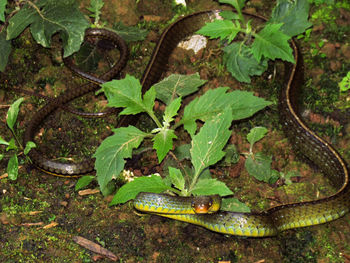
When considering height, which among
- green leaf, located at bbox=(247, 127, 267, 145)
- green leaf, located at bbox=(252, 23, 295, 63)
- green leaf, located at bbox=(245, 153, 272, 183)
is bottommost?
green leaf, located at bbox=(245, 153, 272, 183)

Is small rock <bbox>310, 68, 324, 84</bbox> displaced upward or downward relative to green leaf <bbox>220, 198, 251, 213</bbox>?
upward

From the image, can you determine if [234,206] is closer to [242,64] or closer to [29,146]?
[242,64]

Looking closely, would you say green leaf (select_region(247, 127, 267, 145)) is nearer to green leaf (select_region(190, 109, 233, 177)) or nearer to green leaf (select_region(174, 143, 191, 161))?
green leaf (select_region(174, 143, 191, 161))

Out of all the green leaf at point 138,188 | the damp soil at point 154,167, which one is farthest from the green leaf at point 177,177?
the damp soil at point 154,167

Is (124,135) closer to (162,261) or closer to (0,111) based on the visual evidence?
(162,261)

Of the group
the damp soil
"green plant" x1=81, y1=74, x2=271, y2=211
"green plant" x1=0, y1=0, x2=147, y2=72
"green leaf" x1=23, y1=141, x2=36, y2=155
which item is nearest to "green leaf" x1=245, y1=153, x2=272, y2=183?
the damp soil
